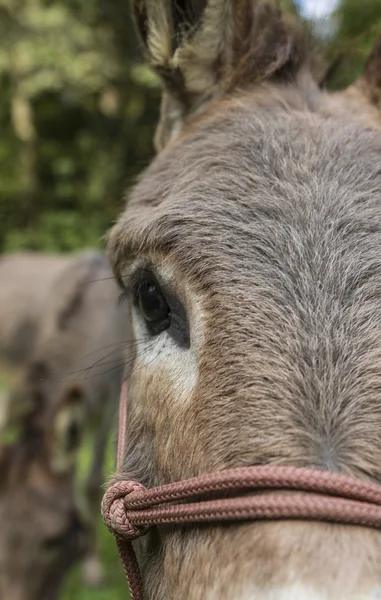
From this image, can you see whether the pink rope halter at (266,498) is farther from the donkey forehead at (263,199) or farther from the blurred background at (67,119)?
the blurred background at (67,119)

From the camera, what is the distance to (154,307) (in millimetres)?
1809

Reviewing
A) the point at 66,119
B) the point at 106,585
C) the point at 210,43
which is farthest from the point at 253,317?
the point at 66,119

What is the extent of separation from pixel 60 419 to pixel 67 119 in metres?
12.3

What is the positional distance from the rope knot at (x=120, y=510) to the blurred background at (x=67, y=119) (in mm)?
8384

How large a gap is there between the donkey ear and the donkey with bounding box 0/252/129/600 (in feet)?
2.97

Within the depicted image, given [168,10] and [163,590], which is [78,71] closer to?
[168,10]

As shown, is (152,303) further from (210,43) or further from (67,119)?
(67,119)

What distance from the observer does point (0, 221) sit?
13.8 m

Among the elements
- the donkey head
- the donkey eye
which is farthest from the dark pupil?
the donkey head

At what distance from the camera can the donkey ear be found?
7.11 feet

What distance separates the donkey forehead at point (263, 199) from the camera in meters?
1.54

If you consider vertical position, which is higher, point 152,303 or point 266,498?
point 152,303

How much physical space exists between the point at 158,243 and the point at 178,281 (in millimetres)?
127

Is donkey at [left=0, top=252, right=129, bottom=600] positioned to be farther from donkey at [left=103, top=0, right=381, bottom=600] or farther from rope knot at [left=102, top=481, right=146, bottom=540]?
rope knot at [left=102, top=481, right=146, bottom=540]
